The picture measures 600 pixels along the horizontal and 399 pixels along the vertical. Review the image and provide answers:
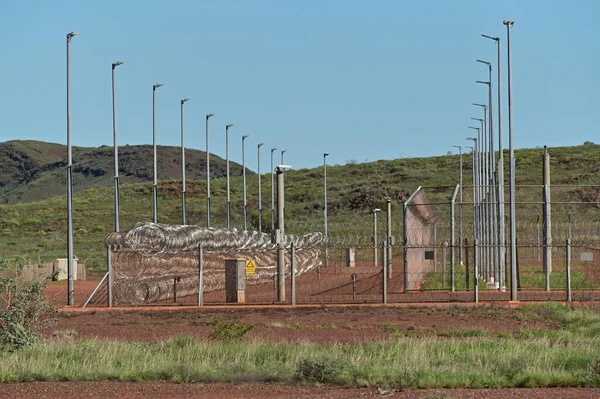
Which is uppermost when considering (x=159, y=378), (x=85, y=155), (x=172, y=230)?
(x=85, y=155)

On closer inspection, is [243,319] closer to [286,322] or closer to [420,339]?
[286,322]

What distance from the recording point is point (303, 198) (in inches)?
3949

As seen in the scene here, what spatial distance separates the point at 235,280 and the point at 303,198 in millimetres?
68349

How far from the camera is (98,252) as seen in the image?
233 feet

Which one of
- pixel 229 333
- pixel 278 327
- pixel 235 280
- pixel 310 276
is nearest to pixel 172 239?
pixel 235 280

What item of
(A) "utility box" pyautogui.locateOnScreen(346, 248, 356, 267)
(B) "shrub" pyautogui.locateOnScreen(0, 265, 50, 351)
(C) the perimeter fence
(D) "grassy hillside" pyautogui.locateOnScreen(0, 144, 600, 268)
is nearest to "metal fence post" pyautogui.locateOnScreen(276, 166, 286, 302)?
(C) the perimeter fence

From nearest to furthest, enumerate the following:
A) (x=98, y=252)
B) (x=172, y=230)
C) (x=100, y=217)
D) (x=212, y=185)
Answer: (x=172, y=230) → (x=98, y=252) → (x=100, y=217) → (x=212, y=185)

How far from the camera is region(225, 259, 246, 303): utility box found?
32000 millimetres

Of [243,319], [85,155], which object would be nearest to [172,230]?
[243,319]

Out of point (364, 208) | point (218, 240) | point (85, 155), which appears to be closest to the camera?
point (218, 240)

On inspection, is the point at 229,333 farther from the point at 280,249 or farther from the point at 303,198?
the point at 303,198

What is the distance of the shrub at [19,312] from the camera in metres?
18.9

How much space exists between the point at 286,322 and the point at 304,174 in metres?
95.2

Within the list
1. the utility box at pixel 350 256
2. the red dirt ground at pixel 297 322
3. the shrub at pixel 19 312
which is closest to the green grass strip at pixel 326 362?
the shrub at pixel 19 312
